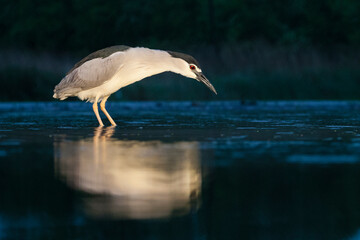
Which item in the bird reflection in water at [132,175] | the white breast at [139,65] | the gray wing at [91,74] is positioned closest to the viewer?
the bird reflection in water at [132,175]

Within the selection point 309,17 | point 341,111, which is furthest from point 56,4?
point 341,111

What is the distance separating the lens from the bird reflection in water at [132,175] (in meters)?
6.29

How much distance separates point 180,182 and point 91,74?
7.65m

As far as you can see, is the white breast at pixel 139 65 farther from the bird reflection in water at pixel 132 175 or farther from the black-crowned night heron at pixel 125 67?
the bird reflection in water at pixel 132 175

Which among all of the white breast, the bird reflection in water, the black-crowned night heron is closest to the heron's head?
the black-crowned night heron

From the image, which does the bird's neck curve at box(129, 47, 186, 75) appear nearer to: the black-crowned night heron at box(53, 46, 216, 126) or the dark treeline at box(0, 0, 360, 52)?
the black-crowned night heron at box(53, 46, 216, 126)

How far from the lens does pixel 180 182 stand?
7.57m

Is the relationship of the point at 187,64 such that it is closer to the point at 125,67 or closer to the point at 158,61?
the point at 158,61

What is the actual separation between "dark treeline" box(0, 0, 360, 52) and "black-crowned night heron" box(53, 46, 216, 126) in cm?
2708

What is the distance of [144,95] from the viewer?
79.5 feet

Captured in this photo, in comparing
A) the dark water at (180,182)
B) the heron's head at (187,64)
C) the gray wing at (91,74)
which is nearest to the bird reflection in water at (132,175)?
the dark water at (180,182)

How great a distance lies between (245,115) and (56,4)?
2666 cm

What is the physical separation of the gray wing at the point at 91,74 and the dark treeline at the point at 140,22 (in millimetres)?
26679

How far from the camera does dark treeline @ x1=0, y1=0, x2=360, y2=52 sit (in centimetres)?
Result: 4234
